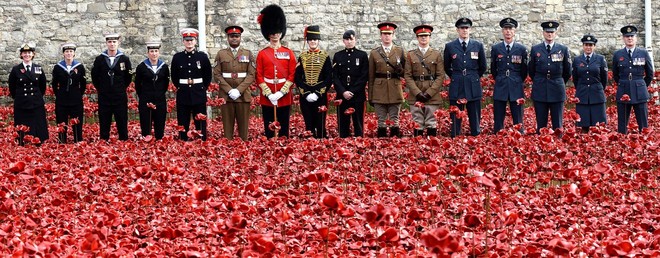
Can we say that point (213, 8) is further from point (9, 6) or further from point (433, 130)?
point (433, 130)

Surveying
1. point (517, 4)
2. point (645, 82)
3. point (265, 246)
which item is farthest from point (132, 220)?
point (517, 4)

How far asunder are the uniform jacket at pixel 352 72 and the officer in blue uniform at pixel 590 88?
7.28 ft

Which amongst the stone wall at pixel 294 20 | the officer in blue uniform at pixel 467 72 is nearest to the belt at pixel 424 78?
the officer in blue uniform at pixel 467 72

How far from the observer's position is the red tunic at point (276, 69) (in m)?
11.1

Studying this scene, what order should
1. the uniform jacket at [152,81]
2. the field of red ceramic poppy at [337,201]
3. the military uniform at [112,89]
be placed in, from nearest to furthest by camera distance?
1. the field of red ceramic poppy at [337,201]
2. the uniform jacket at [152,81]
3. the military uniform at [112,89]

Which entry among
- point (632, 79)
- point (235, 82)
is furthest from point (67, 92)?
point (632, 79)

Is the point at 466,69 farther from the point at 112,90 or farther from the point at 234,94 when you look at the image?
the point at 112,90

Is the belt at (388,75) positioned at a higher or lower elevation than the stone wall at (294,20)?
lower

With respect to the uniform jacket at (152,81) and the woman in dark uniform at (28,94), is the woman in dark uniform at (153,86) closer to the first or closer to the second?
the uniform jacket at (152,81)

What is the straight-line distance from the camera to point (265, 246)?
3.72 metres

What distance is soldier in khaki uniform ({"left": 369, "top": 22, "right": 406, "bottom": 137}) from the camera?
11234 millimetres

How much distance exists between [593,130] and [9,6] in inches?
390

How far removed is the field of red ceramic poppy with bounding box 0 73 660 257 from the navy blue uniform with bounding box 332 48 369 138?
1.83m

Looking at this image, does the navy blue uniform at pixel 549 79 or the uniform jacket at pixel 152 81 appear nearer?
the navy blue uniform at pixel 549 79
